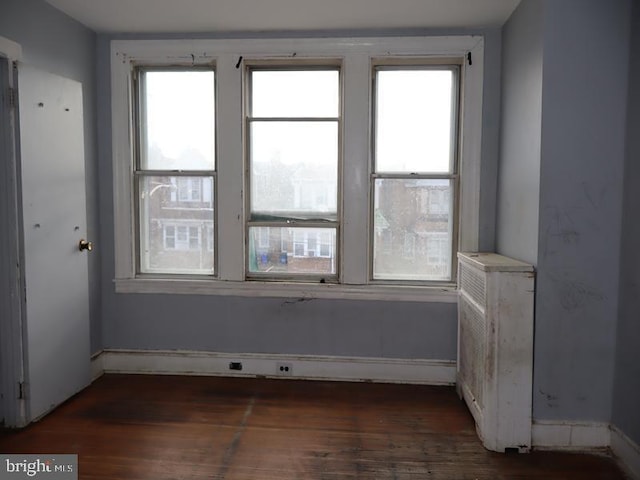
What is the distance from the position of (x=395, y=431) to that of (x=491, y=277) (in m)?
1.09

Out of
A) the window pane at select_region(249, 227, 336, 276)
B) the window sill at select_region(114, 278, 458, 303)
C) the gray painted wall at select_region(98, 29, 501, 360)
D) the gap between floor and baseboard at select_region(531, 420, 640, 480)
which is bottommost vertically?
the gap between floor and baseboard at select_region(531, 420, 640, 480)

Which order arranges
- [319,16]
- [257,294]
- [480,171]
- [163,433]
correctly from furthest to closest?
[257,294], [480,171], [319,16], [163,433]

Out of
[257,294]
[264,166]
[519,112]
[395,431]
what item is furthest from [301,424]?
[519,112]

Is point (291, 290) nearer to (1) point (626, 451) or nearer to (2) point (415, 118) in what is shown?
(2) point (415, 118)

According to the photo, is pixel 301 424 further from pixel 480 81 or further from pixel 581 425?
pixel 480 81

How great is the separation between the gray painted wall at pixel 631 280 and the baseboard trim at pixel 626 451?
4 centimetres

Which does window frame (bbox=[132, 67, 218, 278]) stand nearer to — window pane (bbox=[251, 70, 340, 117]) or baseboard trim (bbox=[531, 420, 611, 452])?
window pane (bbox=[251, 70, 340, 117])

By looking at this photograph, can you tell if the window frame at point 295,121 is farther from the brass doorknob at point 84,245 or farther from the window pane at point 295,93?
the brass doorknob at point 84,245

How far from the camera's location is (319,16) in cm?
303

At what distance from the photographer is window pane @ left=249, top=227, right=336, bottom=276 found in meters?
3.48

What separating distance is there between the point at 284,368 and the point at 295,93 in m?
2.09

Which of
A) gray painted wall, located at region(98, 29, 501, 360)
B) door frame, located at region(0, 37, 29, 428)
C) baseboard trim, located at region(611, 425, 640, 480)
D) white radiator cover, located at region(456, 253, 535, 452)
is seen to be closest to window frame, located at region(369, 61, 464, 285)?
gray painted wall, located at region(98, 29, 501, 360)

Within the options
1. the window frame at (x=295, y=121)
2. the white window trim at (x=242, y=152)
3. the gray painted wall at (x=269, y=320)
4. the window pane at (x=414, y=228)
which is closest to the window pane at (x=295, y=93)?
the window frame at (x=295, y=121)

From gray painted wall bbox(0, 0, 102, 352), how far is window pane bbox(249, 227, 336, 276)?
3.92 ft
